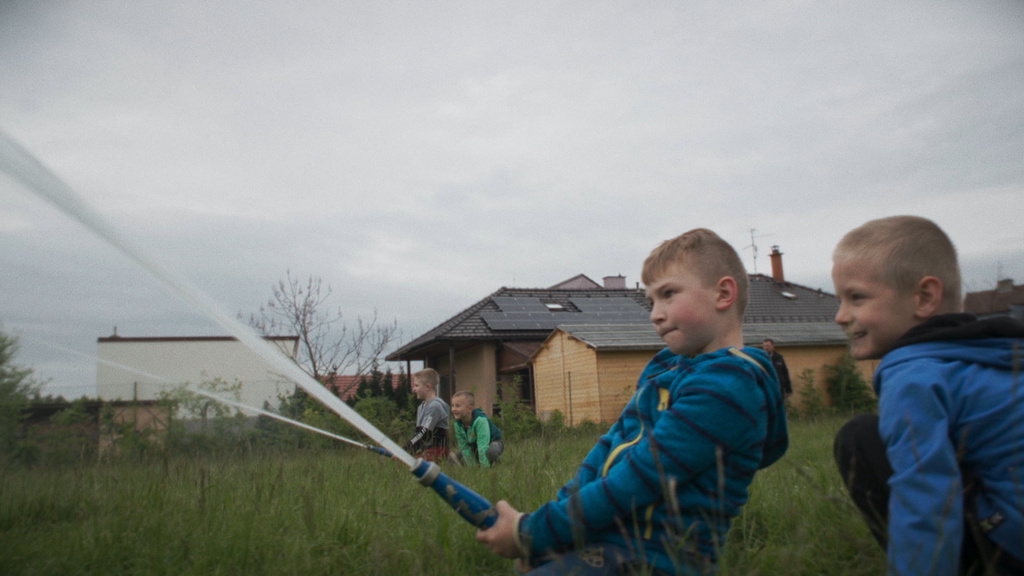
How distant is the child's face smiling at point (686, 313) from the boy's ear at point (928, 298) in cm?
59

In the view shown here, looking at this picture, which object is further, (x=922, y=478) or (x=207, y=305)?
(x=207, y=305)

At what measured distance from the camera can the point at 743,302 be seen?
7.20 ft

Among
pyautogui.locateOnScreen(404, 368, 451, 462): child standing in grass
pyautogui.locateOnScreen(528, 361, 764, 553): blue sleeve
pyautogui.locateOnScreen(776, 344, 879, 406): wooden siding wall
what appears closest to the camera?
pyautogui.locateOnScreen(528, 361, 764, 553): blue sleeve

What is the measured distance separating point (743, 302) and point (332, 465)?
398cm

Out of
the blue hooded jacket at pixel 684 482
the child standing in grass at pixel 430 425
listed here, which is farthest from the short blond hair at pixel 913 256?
the child standing in grass at pixel 430 425

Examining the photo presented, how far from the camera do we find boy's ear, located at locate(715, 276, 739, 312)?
212 cm

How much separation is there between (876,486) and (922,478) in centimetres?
37

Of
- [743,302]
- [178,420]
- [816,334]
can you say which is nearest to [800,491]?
[743,302]

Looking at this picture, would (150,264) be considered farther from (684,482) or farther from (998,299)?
(998,299)

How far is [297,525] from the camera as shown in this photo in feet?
9.48

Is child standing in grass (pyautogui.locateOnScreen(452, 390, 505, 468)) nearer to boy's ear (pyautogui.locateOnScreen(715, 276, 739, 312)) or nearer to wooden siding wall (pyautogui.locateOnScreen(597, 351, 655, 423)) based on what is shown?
boy's ear (pyautogui.locateOnScreen(715, 276, 739, 312))

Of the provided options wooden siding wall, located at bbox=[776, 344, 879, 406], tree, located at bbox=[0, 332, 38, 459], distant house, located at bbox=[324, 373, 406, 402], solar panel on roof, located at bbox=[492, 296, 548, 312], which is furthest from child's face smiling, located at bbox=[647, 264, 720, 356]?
solar panel on roof, located at bbox=[492, 296, 548, 312]

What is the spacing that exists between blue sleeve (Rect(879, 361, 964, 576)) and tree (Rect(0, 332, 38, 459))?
478cm

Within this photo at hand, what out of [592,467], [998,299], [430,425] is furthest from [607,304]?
[592,467]
